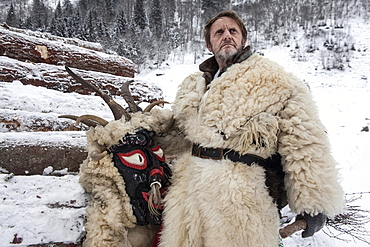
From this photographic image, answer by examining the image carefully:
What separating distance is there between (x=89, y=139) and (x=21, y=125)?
163cm

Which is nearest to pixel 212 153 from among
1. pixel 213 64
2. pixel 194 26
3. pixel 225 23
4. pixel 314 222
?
pixel 314 222

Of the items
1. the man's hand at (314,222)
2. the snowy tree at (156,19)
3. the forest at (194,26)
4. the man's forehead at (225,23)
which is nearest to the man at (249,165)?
the man's hand at (314,222)

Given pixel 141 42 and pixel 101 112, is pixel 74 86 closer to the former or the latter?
pixel 101 112

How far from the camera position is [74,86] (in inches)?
142

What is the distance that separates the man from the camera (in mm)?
1279

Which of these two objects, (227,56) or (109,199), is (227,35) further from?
(109,199)

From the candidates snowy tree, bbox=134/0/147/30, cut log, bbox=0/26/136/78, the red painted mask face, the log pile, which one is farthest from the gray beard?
snowy tree, bbox=134/0/147/30

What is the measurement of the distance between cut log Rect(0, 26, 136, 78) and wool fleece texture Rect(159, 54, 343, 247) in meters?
3.43

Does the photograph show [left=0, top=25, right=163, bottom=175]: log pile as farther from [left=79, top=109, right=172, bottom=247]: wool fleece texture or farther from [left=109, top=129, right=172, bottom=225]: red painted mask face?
[left=109, top=129, right=172, bottom=225]: red painted mask face

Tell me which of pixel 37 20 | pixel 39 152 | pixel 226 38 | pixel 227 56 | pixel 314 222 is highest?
pixel 37 20

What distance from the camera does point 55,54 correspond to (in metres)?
3.90

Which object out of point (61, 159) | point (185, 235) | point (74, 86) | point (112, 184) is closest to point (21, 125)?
point (61, 159)

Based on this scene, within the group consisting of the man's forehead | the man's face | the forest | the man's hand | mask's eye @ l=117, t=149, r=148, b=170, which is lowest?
the man's hand

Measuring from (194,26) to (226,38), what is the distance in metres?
29.5
